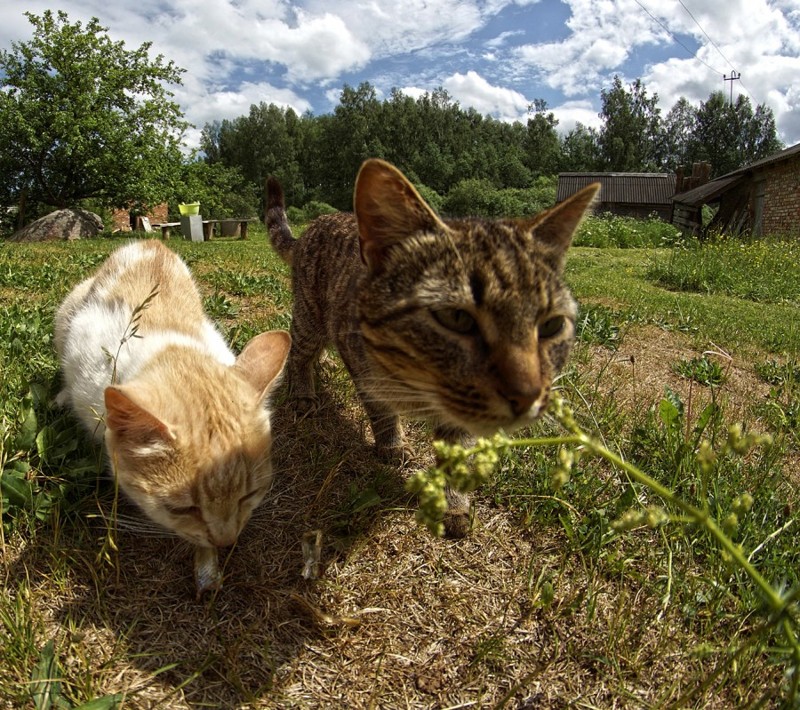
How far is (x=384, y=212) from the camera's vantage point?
2199mm

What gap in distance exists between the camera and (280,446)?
2.74 meters

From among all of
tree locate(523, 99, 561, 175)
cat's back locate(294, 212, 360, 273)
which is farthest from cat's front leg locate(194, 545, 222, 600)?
tree locate(523, 99, 561, 175)

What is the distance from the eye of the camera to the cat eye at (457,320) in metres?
1.96

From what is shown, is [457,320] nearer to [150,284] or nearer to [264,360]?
[264,360]

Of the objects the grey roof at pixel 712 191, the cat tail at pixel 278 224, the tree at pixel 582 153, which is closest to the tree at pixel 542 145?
the tree at pixel 582 153

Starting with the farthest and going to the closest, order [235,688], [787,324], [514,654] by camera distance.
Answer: [787,324] < [514,654] < [235,688]

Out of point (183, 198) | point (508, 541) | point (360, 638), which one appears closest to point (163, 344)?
point (360, 638)

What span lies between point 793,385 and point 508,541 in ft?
10.8

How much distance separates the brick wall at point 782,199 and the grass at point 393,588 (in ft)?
73.9

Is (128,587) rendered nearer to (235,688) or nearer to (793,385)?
(235,688)

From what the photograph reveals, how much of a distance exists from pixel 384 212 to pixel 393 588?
1.53 metres

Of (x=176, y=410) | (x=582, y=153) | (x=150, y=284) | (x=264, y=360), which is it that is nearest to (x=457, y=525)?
(x=264, y=360)

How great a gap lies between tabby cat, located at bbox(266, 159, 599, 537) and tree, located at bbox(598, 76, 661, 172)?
8189 cm

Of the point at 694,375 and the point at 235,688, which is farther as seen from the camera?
the point at 694,375
